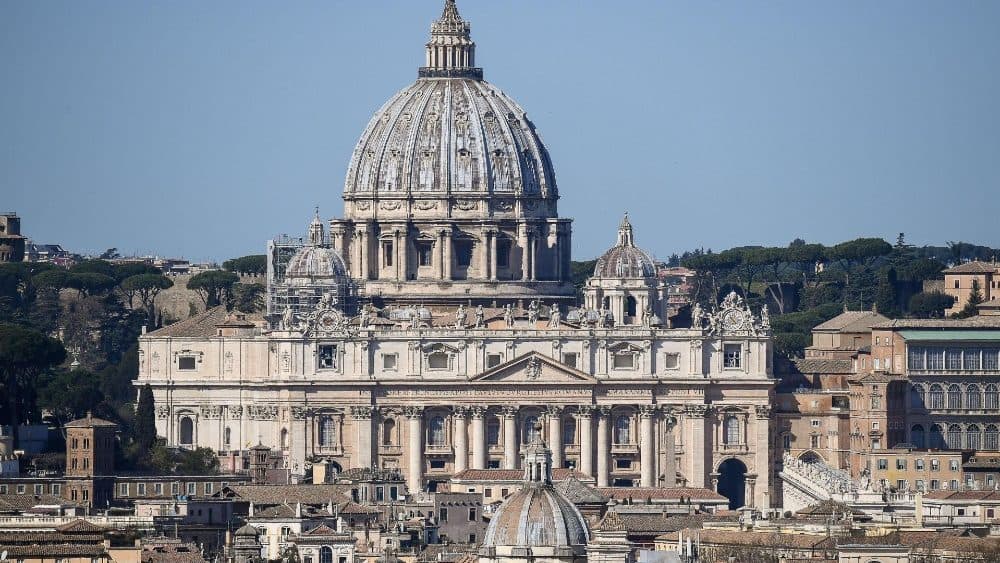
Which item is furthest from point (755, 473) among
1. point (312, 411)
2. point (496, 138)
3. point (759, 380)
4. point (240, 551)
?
point (240, 551)

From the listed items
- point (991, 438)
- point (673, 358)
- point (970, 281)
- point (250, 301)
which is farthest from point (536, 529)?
point (970, 281)

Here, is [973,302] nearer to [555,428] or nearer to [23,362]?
[555,428]

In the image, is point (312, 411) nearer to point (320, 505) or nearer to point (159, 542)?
point (320, 505)

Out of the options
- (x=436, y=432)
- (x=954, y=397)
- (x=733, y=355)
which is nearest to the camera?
(x=954, y=397)

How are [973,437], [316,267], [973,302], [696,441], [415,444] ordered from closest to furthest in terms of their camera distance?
[973,437] → [696,441] → [415,444] → [316,267] → [973,302]

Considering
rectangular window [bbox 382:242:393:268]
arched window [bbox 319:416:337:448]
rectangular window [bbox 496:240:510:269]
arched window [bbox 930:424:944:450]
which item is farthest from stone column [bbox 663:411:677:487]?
rectangular window [bbox 382:242:393:268]

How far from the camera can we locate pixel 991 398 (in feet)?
543

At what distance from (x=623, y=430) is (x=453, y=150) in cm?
2276

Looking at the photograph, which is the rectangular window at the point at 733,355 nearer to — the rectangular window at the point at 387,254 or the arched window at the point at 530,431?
the arched window at the point at 530,431

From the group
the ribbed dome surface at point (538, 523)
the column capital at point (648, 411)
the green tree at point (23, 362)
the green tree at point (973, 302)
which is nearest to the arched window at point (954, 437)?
the column capital at point (648, 411)

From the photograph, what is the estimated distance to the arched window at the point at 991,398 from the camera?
542 feet

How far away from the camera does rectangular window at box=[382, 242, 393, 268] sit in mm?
187000

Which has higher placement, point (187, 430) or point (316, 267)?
point (316, 267)

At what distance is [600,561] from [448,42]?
7892 cm
